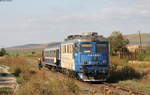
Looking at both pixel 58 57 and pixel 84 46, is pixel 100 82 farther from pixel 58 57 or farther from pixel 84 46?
Result: pixel 58 57

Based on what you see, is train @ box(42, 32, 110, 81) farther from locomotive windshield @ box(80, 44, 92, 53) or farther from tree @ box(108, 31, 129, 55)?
tree @ box(108, 31, 129, 55)

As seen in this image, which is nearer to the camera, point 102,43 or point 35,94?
point 35,94

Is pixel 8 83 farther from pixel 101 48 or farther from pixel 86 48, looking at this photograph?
pixel 101 48

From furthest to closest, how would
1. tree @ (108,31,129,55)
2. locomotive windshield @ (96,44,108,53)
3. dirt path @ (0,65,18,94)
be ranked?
tree @ (108,31,129,55) → locomotive windshield @ (96,44,108,53) → dirt path @ (0,65,18,94)

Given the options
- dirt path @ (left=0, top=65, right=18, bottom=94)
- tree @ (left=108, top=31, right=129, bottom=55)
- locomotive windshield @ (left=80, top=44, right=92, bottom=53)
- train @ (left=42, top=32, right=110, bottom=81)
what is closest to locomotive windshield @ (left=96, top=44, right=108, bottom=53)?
train @ (left=42, top=32, right=110, bottom=81)

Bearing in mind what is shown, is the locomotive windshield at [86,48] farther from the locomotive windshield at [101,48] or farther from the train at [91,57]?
the locomotive windshield at [101,48]

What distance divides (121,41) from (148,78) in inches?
1866

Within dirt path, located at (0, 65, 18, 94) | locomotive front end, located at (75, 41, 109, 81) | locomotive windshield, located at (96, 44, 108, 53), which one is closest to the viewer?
dirt path, located at (0, 65, 18, 94)

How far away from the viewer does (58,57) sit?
117ft

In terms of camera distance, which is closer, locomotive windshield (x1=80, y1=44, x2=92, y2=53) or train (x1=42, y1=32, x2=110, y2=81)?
train (x1=42, y1=32, x2=110, y2=81)

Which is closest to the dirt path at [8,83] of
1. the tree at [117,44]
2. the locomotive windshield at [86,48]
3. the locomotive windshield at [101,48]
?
the locomotive windshield at [86,48]

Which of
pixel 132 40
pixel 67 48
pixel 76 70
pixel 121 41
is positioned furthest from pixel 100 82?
pixel 132 40

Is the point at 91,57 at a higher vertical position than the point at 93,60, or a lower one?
higher

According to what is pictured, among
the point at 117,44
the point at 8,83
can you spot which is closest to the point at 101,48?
the point at 8,83
